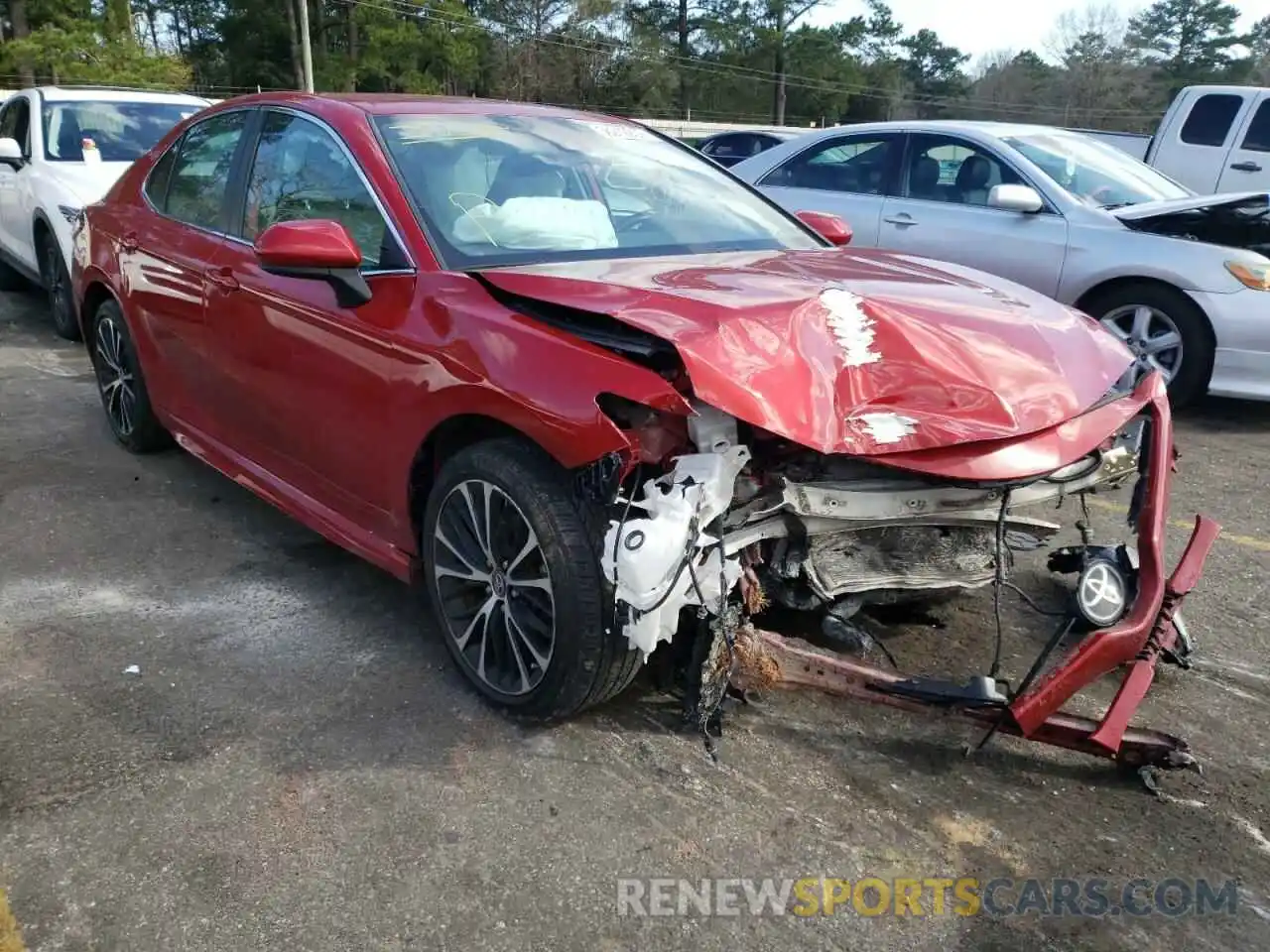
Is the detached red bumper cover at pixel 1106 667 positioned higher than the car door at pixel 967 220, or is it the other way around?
the car door at pixel 967 220

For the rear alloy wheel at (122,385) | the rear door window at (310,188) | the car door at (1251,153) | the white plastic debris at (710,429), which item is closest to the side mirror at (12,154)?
the rear alloy wheel at (122,385)

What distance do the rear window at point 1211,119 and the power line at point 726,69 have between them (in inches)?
1666

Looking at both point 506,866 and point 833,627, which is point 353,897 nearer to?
point 506,866

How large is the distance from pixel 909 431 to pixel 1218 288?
4.33 m

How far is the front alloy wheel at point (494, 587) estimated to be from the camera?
9.00ft

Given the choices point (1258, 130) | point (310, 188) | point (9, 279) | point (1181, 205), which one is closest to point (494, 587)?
point (310, 188)

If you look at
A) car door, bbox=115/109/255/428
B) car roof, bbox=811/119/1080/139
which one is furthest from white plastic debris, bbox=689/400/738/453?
car roof, bbox=811/119/1080/139

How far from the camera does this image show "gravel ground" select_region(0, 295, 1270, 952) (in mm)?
2197

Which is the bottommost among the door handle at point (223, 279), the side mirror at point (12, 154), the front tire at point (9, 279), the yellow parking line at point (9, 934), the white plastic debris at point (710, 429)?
the yellow parking line at point (9, 934)

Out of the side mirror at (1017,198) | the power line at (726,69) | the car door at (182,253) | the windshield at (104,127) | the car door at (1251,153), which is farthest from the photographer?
the power line at (726,69)

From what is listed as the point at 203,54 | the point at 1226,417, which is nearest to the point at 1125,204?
the point at 1226,417

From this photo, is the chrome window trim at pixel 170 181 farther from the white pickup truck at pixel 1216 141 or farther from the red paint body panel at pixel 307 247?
the white pickup truck at pixel 1216 141

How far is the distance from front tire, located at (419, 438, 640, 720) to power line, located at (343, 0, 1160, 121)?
4829 cm

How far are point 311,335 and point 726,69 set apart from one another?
59.0 metres
